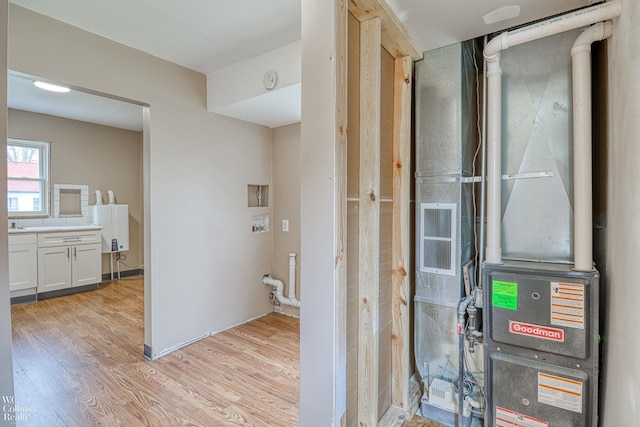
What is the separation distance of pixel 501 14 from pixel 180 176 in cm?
260

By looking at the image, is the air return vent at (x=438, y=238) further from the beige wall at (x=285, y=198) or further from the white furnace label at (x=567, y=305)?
the beige wall at (x=285, y=198)

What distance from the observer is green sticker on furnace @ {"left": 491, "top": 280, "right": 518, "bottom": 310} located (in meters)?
1.46

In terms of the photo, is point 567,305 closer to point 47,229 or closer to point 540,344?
point 540,344

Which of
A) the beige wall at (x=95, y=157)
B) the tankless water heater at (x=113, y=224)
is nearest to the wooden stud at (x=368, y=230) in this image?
the tankless water heater at (x=113, y=224)

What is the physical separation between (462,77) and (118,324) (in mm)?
3967

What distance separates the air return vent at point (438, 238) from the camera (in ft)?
5.89

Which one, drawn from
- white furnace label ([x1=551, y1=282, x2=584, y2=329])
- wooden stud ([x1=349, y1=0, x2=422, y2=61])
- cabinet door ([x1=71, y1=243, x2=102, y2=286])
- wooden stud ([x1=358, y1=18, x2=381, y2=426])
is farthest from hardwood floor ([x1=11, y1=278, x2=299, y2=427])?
wooden stud ([x1=349, y1=0, x2=422, y2=61])

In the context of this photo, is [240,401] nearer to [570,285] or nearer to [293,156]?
[570,285]

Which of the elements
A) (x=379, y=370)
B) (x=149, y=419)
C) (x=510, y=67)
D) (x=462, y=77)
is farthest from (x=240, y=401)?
(x=510, y=67)

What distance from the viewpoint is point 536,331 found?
1417 mm

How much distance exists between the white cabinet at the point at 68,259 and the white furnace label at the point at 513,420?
5.29 metres

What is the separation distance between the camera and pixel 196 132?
287 cm

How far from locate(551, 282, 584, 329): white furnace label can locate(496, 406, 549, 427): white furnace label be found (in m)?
0.48

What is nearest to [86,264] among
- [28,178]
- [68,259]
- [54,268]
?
[68,259]
